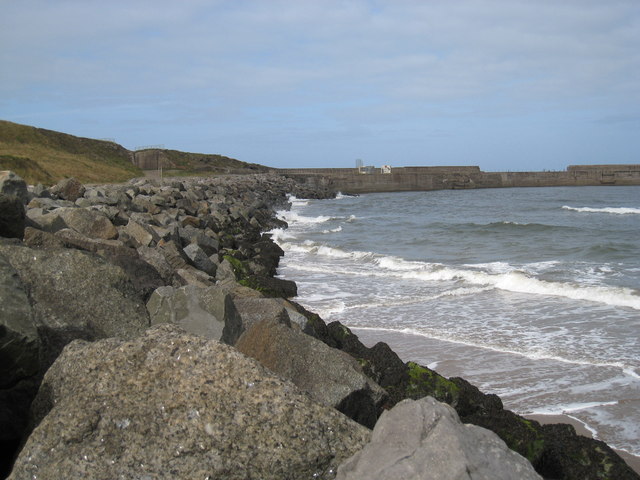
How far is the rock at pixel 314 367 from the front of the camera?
3.49m

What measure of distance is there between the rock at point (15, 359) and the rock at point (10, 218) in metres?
1.84

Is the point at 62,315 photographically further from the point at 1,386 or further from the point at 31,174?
the point at 31,174

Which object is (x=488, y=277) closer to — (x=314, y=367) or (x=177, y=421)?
(x=314, y=367)

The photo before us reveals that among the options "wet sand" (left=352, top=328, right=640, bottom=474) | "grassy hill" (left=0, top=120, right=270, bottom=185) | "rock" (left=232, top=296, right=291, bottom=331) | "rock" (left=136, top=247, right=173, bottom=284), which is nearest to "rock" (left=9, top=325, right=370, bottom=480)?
"rock" (left=232, top=296, right=291, bottom=331)

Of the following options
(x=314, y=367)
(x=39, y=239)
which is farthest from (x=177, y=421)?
(x=39, y=239)

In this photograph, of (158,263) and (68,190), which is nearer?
(158,263)

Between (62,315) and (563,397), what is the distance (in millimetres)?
4359

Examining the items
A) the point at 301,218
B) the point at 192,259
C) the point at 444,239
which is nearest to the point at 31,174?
the point at 301,218

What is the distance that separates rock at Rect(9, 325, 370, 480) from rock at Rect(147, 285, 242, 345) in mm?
1465

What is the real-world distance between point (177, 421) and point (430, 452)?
911 millimetres

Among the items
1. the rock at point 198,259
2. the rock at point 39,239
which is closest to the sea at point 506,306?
the rock at point 198,259

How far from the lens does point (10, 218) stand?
4523 mm

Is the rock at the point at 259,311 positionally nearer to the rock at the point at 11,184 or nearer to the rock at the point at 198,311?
the rock at the point at 198,311

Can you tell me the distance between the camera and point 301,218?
29.6 m
